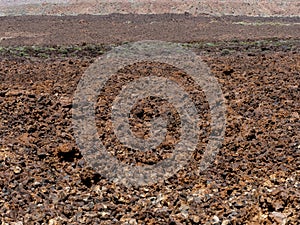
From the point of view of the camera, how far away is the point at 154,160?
715 centimetres

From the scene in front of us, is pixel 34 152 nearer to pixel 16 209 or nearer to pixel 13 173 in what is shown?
pixel 13 173

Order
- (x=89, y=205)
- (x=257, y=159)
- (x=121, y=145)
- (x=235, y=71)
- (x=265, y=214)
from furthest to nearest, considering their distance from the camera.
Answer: (x=235, y=71), (x=121, y=145), (x=257, y=159), (x=89, y=205), (x=265, y=214)

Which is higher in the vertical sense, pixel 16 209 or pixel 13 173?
pixel 13 173

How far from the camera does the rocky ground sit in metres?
5.90

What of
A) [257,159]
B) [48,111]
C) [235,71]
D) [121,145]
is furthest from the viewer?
[235,71]

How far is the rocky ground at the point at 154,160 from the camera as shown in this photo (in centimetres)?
590

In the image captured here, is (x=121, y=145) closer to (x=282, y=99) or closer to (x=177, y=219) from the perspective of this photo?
(x=177, y=219)

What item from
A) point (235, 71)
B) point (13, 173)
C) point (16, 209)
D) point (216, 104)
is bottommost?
point (16, 209)

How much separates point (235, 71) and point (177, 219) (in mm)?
5051

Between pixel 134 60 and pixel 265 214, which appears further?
pixel 134 60

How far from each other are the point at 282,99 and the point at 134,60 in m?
4.18

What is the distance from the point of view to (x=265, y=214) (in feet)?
18.6

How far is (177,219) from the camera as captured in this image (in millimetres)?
5836

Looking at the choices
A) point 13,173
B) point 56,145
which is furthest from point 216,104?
point 13,173
